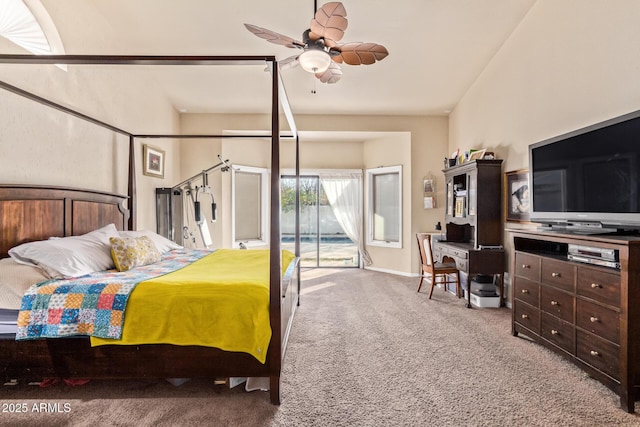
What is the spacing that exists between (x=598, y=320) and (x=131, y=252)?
3.38 m

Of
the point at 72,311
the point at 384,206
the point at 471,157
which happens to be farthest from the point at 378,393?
the point at 384,206

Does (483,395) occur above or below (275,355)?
below

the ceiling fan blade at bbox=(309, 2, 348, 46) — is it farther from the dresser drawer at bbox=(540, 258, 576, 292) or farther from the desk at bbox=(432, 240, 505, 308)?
the desk at bbox=(432, 240, 505, 308)

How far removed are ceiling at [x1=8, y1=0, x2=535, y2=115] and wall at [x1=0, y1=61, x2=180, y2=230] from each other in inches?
12.5

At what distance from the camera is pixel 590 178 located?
248 cm

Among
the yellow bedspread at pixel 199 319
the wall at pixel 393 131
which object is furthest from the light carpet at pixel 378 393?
the wall at pixel 393 131

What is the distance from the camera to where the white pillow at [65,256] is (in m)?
2.19

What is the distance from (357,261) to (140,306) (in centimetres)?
515

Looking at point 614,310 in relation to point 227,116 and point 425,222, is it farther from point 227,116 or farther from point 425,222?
point 227,116

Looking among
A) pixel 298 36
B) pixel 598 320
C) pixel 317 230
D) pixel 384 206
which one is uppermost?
pixel 298 36

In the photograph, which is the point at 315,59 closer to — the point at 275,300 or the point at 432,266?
the point at 275,300

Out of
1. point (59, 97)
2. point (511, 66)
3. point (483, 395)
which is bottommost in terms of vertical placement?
point (483, 395)

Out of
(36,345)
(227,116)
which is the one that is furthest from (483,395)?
(227,116)

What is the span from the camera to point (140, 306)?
6.50 ft
